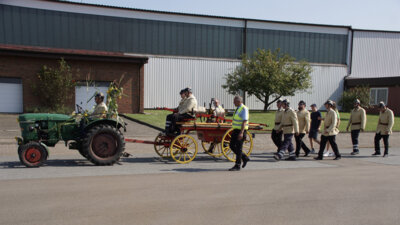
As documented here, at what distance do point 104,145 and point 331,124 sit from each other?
689 centimetres

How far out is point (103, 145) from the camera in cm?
853

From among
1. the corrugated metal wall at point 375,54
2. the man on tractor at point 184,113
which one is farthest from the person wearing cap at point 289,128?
the corrugated metal wall at point 375,54

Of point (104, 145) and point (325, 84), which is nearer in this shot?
point (104, 145)

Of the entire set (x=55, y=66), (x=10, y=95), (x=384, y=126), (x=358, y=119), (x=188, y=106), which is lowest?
(x=384, y=126)

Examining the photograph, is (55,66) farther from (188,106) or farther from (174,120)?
(188,106)

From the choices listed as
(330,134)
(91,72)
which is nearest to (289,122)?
(330,134)

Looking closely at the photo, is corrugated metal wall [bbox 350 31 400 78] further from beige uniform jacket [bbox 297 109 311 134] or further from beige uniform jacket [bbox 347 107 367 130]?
beige uniform jacket [bbox 297 109 311 134]

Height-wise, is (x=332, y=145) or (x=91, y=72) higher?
(x=91, y=72)

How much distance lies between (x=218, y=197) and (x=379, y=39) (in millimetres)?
36495

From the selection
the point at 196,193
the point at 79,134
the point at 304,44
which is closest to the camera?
the point at 196,193

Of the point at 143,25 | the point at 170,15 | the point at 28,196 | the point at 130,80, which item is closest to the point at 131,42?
the point at 143,25

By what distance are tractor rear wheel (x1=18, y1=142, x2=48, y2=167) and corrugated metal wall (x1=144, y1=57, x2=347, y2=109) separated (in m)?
20.1

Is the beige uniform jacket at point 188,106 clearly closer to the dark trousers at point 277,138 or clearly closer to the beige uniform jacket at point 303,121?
the dark trousers at point 277,138

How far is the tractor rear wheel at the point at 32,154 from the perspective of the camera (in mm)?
7820
